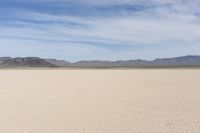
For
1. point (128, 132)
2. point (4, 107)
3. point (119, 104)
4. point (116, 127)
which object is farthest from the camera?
point (119, 104)

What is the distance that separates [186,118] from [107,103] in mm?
3459

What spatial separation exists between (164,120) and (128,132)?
158 centimetres

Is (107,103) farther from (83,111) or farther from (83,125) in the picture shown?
(83,125)

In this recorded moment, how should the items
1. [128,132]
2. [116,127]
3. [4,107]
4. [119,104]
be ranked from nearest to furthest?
[128,132] < [116,127] < [4,107] < [119,104]

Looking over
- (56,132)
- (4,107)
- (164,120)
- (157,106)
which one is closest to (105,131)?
(56,132)

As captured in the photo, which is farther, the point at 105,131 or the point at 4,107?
the point at 4,107

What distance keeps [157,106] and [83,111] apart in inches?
98.3

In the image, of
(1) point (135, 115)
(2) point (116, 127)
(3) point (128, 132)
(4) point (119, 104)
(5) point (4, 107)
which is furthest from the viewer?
(4) point (119, 104)

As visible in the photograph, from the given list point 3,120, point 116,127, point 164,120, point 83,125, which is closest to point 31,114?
point 3,120

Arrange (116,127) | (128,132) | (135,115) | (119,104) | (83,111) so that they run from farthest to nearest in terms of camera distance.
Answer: (119,104), (83,111), (135,115), (116,127), (128,132)

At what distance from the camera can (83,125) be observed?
7.45m

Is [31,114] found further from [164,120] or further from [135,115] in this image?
[164,120]

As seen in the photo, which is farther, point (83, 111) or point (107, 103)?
point (107, 103)

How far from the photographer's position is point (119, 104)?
10711mm
